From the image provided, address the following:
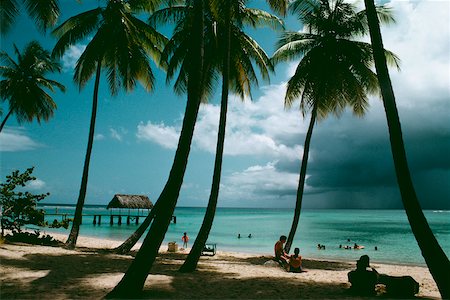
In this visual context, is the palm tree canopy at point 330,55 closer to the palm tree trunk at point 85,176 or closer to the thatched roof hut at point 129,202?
the palm tree trunk at point 85,176

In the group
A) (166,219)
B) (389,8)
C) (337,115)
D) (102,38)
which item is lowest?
(166,219)

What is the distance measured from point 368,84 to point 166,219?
1201cm

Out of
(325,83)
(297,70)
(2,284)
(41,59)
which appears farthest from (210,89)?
(41,59)

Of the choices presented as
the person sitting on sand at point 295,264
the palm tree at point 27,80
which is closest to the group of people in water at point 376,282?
the person sitting on sand at point 295,264

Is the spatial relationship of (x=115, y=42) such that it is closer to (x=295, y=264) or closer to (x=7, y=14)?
(x=7, y=14)

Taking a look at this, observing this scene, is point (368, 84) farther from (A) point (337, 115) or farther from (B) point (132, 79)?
(B) point (132, 79)

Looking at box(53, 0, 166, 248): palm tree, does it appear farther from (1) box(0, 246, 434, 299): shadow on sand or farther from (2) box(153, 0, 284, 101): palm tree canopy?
(1) box(0, 246, 434, 299): shadow on sand

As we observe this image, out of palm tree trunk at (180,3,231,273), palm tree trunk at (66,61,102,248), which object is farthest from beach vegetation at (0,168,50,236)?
palm tree trunk at (180,3,231,273)

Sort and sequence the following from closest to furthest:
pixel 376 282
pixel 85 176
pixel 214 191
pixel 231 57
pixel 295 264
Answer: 1. pixel 376 282
2. pixel 214 191
3. pixel 295 264
4. pixel 231 57
5. pixel 85 176

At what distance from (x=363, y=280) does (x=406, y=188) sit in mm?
2348

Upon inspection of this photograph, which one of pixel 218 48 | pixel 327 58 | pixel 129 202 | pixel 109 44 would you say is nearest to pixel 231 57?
pixel 218 48

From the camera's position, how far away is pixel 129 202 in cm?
3862

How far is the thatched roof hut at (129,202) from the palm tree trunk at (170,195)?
31940 mm

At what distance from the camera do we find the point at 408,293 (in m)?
7.60
